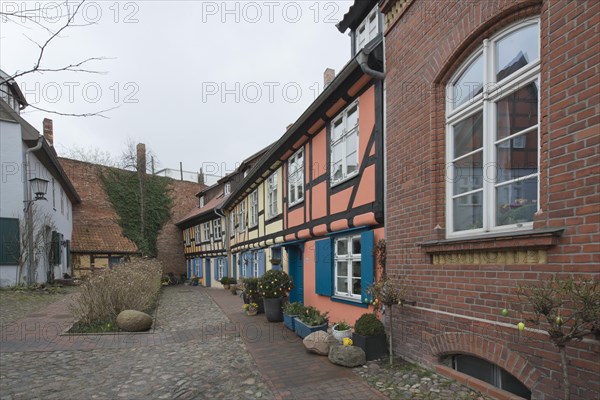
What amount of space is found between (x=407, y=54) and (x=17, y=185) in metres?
13.8

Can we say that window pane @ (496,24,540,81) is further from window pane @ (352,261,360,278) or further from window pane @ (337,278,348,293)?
window pane @ (337,278,348,293)

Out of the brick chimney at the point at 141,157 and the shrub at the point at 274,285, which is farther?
the brick chimney at the point at 141,157

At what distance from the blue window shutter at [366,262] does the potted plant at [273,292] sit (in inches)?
127

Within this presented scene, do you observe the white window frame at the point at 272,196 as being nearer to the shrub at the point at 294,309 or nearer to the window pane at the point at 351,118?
the shrub at the point at 294,309

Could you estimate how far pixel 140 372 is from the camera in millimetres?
5148

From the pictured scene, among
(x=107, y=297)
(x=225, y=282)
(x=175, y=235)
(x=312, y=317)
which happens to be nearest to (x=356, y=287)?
(x=312, y=317)

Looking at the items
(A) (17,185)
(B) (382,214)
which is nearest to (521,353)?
(B) (382,214)

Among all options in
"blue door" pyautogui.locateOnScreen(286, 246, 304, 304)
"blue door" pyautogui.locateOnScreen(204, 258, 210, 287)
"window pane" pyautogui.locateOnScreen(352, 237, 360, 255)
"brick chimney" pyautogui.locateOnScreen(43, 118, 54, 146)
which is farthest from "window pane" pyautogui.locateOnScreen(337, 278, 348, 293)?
"brick chimney" pyautogui.locateOnScreen(43, 118, 54, 146)

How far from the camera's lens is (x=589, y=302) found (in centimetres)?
261

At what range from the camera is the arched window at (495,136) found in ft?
11.5

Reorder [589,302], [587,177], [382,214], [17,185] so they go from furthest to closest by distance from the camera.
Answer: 1. [17,185]
2. [382,214]
3. [587,177]
4. [589,302]

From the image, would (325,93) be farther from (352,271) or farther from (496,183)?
(496,183)

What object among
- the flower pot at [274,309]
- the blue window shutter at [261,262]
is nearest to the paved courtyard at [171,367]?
the flower pot at [274,309]

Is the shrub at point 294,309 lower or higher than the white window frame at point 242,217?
lower
